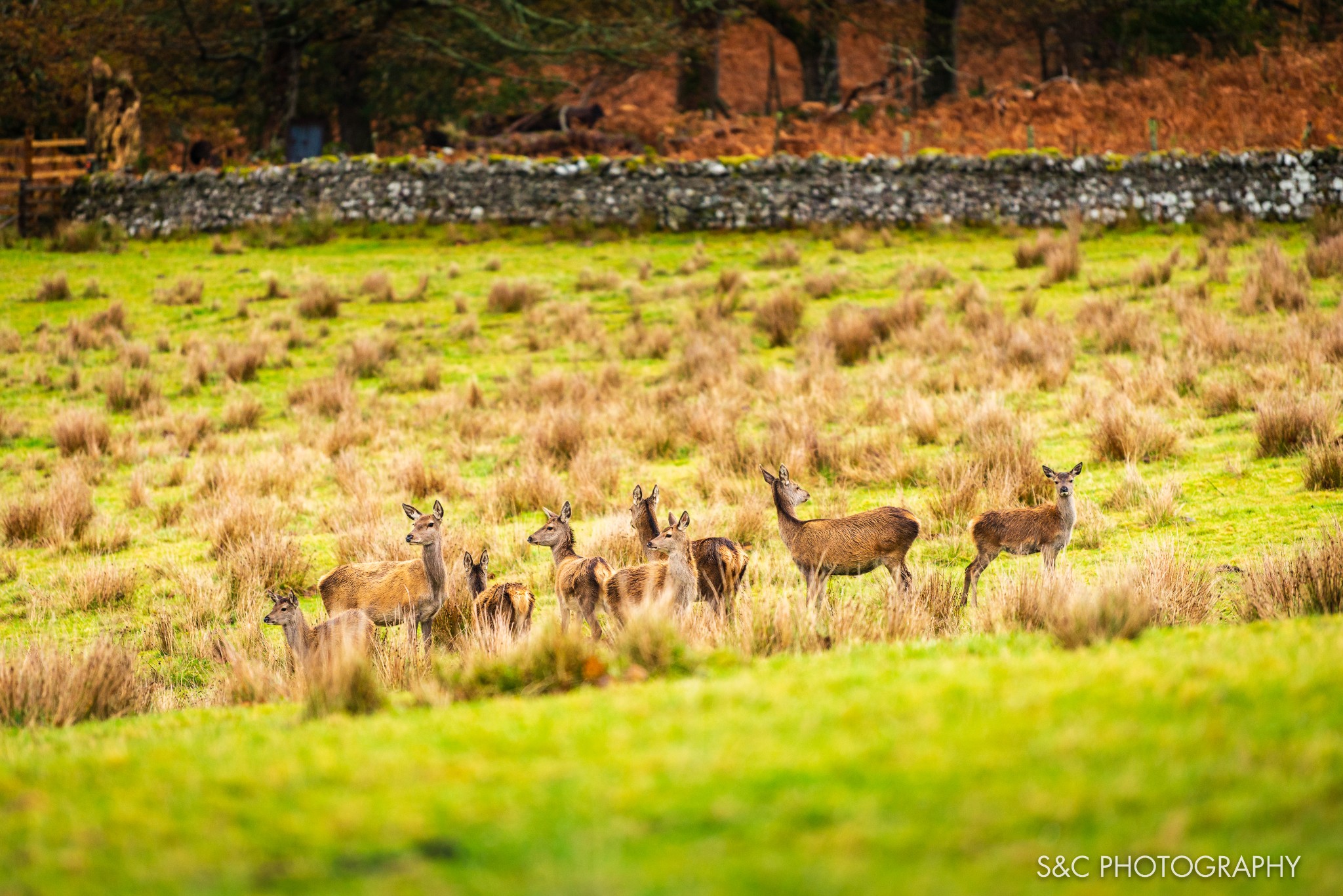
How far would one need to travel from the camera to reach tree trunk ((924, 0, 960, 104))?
118 feet

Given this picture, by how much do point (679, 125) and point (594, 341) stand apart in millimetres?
13501

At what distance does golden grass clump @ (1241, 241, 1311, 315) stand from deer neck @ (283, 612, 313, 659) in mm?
14067

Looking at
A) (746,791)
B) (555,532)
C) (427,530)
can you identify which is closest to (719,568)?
(555,532)

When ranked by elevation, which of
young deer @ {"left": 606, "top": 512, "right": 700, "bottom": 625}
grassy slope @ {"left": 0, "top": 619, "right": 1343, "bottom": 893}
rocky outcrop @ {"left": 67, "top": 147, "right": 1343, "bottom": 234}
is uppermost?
rocky outcrop @ {"left": 67, "top": 147, "right": 1343, "bottom": 234}

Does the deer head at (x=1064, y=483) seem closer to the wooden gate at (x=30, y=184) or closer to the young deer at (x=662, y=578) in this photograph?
the young deer at (x=662, y=578)

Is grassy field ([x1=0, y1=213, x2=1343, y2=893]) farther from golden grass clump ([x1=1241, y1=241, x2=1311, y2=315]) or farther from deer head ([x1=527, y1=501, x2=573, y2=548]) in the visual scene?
deer head ([x1=527, y1=501, x2=573, y2=548])

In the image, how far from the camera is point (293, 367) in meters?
17.8

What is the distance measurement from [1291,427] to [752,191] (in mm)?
15831

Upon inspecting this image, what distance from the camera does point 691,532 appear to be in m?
9.66

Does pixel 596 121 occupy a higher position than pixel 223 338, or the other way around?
pixel 596 121

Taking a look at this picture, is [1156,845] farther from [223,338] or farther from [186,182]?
[186,182]

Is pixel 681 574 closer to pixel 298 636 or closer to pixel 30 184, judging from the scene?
pixel 298 636

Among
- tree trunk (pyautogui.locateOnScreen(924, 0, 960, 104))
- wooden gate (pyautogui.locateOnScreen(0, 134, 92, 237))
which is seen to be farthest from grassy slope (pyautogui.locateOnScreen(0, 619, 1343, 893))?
tree trunk (pyautogui.locateOnScreen(924, 0, 960, 104))

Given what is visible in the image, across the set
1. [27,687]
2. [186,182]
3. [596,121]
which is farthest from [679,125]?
[27,687]
